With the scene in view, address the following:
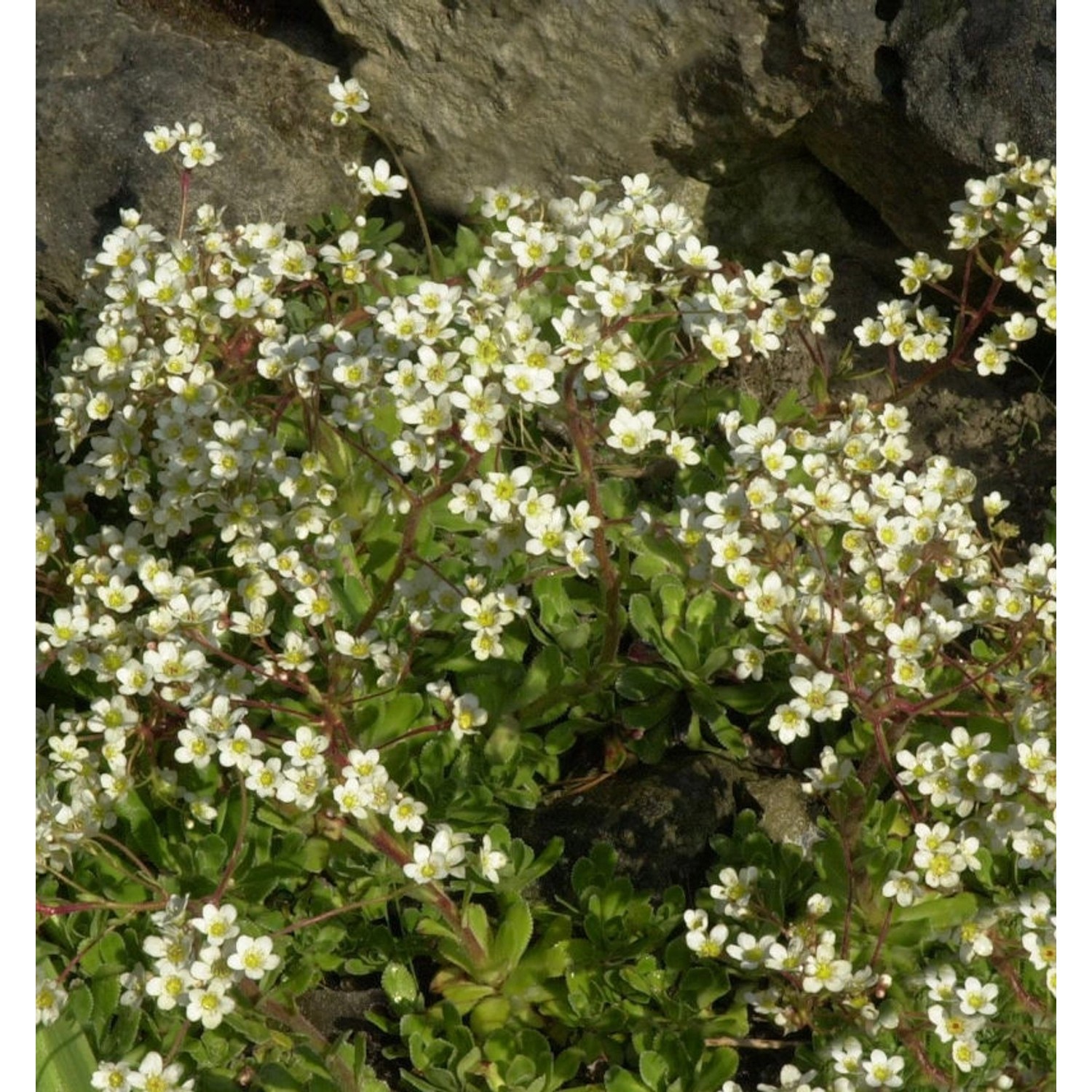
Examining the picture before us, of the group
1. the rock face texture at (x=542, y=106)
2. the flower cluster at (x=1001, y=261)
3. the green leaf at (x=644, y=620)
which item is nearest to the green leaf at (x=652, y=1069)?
→ the green leaf at (x=644, y=620)

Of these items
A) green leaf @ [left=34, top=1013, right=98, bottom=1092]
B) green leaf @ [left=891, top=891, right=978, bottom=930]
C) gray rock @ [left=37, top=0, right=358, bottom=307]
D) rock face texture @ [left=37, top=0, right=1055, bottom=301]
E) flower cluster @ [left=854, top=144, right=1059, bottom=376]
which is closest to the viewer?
green leaf @ [left=34, top=1013, right=98, bottom=1092]

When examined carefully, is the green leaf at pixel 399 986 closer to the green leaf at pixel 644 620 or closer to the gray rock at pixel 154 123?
the green leaf at pixel 644 620

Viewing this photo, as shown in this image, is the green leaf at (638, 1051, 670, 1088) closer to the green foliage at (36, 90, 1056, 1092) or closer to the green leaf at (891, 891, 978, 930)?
the green foliage at (36, 90, 1056, 1092)

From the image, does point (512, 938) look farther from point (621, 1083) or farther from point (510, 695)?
point (510, 695)

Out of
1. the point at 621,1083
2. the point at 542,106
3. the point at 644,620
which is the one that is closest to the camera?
the point at 621,1083

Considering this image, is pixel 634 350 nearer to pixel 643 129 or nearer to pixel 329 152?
pixel 643 129

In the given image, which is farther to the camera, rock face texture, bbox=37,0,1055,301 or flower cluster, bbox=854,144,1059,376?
rock face texture, bbox=37,0,1055,301

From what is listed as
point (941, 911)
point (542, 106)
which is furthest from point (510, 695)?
point (542, 106)

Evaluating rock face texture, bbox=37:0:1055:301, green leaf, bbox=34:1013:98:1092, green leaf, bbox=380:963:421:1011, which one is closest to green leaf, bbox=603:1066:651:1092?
green leaf, bbox=380:963:421:1011

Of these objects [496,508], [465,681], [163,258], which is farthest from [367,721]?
[163,258]
